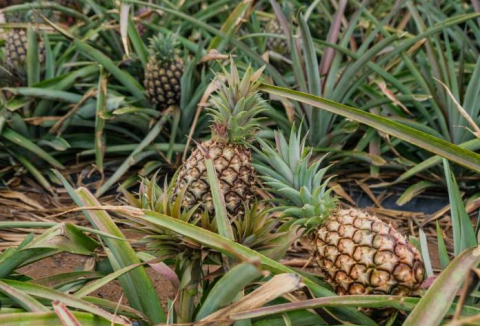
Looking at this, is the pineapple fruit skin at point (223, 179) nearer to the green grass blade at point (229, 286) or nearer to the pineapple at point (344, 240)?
the pineapple at point (344, 240)

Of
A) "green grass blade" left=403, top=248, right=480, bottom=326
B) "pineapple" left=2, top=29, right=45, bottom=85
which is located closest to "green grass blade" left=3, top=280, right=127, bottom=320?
"green grass blade" left=403, top=248, right=480, bottom=326

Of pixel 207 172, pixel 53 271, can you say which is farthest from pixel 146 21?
pixel 207 172

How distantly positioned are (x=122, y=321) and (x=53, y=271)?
732mm

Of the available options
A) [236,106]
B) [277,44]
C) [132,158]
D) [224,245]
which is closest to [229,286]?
[224,245]

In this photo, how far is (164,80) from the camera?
8.18ft

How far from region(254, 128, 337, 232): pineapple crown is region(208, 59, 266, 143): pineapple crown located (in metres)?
0.07

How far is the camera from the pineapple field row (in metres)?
1.29

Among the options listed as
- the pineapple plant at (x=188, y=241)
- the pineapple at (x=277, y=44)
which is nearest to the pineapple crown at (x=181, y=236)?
the pineapple plant at (x=188, y=241)

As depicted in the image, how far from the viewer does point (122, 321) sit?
125 cm

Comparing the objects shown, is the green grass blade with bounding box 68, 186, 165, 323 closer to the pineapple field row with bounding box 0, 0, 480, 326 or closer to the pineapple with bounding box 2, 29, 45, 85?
the pineapple field row with bounding box 0, 0, 480, 326

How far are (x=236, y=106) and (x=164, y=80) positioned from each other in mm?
1121

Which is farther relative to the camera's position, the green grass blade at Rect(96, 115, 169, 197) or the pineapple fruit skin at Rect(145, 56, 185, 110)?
the pineapple fruit skin at Rect(145, 56, 185, 110)

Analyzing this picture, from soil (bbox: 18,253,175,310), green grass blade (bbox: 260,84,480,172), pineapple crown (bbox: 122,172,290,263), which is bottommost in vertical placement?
soil (bbox: 18,253,175,310)

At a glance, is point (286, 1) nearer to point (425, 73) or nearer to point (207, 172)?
point (425, 73)
